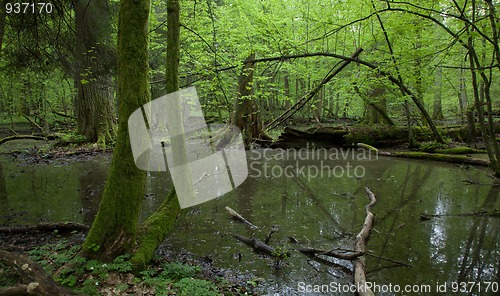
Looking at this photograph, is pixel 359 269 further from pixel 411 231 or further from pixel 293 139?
pixel 293 139

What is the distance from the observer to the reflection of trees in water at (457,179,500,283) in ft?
11.5

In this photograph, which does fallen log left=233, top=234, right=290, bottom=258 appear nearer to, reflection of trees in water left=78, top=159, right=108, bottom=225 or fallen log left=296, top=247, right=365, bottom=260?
fallen log left=296, top=247, right=365, bottom=260

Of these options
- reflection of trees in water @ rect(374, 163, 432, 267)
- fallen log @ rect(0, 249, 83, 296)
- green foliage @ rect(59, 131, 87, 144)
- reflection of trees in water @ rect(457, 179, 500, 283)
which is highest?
green foliage @ rect(59, 131, 87, 144)

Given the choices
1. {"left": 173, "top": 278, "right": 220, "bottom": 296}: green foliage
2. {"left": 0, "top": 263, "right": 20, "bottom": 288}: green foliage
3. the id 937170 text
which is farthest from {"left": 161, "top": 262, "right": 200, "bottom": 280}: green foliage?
the id 937170 text

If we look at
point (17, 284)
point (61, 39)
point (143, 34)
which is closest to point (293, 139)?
point (61, 39)

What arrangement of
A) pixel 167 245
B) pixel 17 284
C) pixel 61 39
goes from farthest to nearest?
pixel 61 39, pixel 167 245, pixel 17 284

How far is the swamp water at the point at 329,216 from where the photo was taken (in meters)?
3.57

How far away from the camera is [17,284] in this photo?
2.67m

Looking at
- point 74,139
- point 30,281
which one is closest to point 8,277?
point 30,281

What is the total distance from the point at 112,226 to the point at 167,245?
1222 millimetres

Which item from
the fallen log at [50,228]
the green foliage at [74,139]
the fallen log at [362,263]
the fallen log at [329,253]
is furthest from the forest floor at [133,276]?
the green foliage at [74,139]

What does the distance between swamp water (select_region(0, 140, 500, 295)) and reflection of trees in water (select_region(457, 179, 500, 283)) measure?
0.01 metres

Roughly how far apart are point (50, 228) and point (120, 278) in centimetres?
248

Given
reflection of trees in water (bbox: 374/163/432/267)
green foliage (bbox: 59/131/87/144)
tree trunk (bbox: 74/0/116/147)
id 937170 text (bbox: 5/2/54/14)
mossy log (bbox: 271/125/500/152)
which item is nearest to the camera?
reflection of trees in water (bbox: 374/163/432/267)
